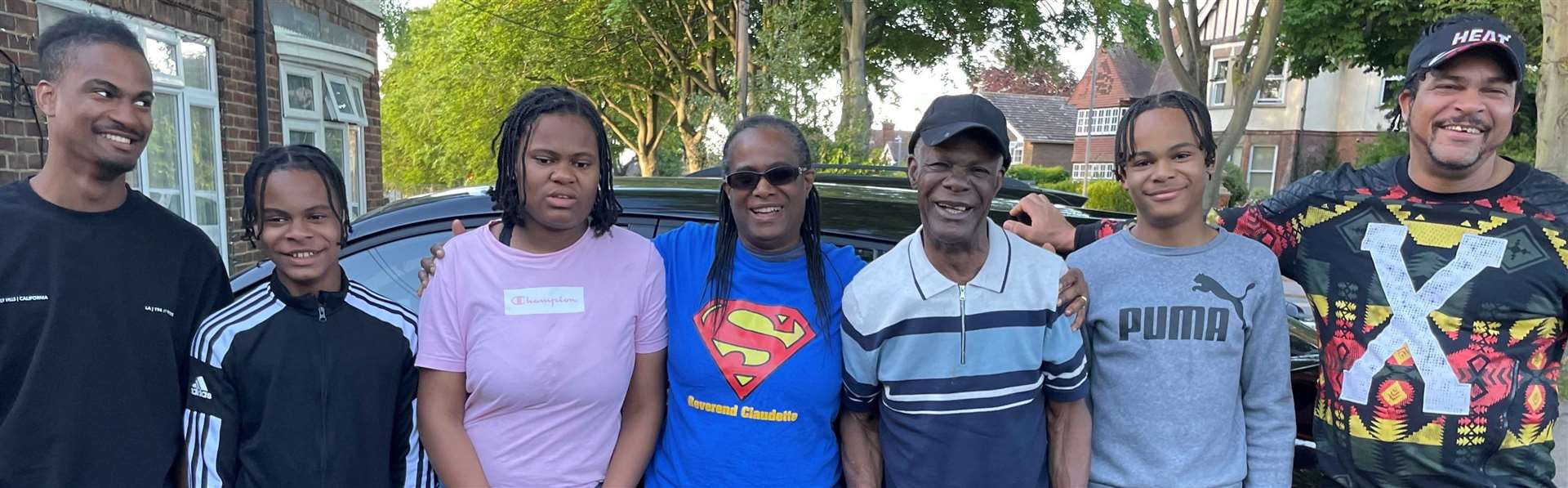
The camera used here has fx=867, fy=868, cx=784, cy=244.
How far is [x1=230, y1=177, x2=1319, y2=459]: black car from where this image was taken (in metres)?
2.42

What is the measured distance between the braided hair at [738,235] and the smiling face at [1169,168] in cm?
74

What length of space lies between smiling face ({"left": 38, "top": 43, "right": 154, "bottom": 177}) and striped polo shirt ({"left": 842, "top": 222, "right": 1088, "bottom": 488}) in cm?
160

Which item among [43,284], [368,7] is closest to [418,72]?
[368,7]

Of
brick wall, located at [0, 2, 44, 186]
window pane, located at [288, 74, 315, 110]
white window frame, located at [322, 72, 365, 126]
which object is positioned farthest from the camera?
white window frame, located at [322, 72, 365, 126]

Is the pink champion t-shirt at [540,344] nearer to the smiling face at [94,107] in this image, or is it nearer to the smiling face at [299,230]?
the smiling face at [299,230]

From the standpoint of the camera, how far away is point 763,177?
6.31 feet

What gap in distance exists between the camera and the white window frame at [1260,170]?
1018 inches

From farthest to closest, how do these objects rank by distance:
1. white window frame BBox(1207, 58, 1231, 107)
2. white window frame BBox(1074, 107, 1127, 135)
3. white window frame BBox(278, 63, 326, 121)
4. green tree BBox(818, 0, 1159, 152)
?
1. white window frame BBox(1074, 107, 1127, 135)
2. white window frame BBox(1207, 58, 1231, 107)
3. green tree BBox(818, 0, 1159, 152)
4. white window frame BBox(278, 63, 326, 121)

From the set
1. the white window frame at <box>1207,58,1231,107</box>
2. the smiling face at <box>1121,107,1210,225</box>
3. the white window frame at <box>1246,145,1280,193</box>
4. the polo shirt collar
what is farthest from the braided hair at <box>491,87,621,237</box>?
the white window frame at <box>1207,58,1231,107</box>

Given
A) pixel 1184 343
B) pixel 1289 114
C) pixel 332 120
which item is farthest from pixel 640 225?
pixel 1289 114

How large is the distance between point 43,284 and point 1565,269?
3.25 meters

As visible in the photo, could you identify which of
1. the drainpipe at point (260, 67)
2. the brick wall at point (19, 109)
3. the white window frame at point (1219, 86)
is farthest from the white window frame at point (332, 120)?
the white window frame at point (1219, 86)

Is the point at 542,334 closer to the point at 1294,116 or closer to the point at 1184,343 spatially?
the point at 1184,343

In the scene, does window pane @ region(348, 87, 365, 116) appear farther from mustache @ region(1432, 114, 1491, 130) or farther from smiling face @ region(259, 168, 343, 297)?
mustache @ region(1432, 114, 1491, 130)
